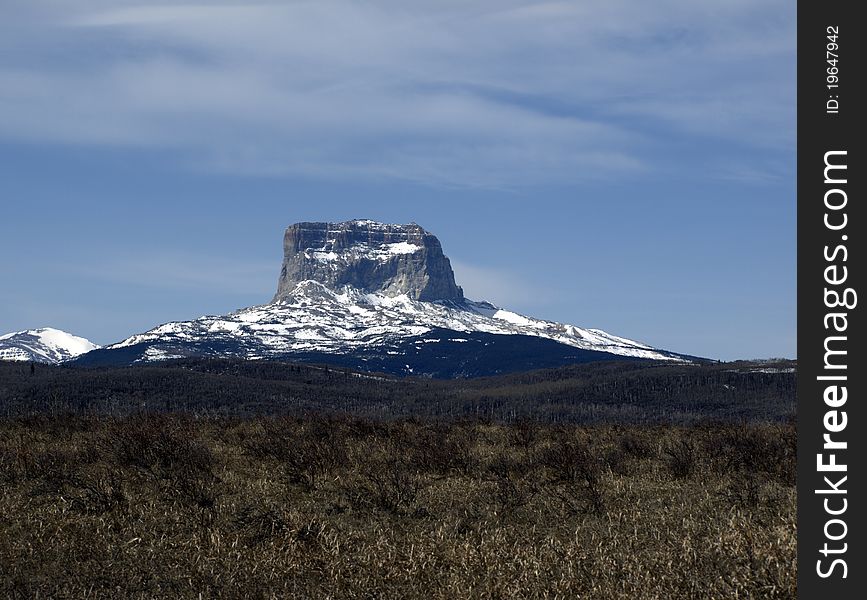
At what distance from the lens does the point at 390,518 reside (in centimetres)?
1503

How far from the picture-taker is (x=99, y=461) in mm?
19938

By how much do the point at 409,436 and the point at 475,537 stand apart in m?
14.4

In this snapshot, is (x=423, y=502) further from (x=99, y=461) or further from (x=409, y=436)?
(x=409, y=436)

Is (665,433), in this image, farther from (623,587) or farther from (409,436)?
(623,587)

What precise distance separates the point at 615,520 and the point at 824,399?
761cm

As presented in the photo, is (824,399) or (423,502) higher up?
(824,399)

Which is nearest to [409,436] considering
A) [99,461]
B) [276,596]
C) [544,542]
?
[99,461]

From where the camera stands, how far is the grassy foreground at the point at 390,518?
10234 mm

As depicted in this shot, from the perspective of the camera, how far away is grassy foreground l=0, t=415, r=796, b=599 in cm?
1023

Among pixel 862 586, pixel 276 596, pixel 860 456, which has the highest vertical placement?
pixel 860 456

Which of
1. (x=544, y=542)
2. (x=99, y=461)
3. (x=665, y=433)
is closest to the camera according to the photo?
(x=544, y=542)

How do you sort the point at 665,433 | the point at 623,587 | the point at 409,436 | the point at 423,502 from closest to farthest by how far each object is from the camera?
the point at 623,587 → the point at 423,502 → the point at 409,436 → the point at 665,433

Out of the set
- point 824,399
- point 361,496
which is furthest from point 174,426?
point 824,399

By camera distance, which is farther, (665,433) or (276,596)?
(665,433)
